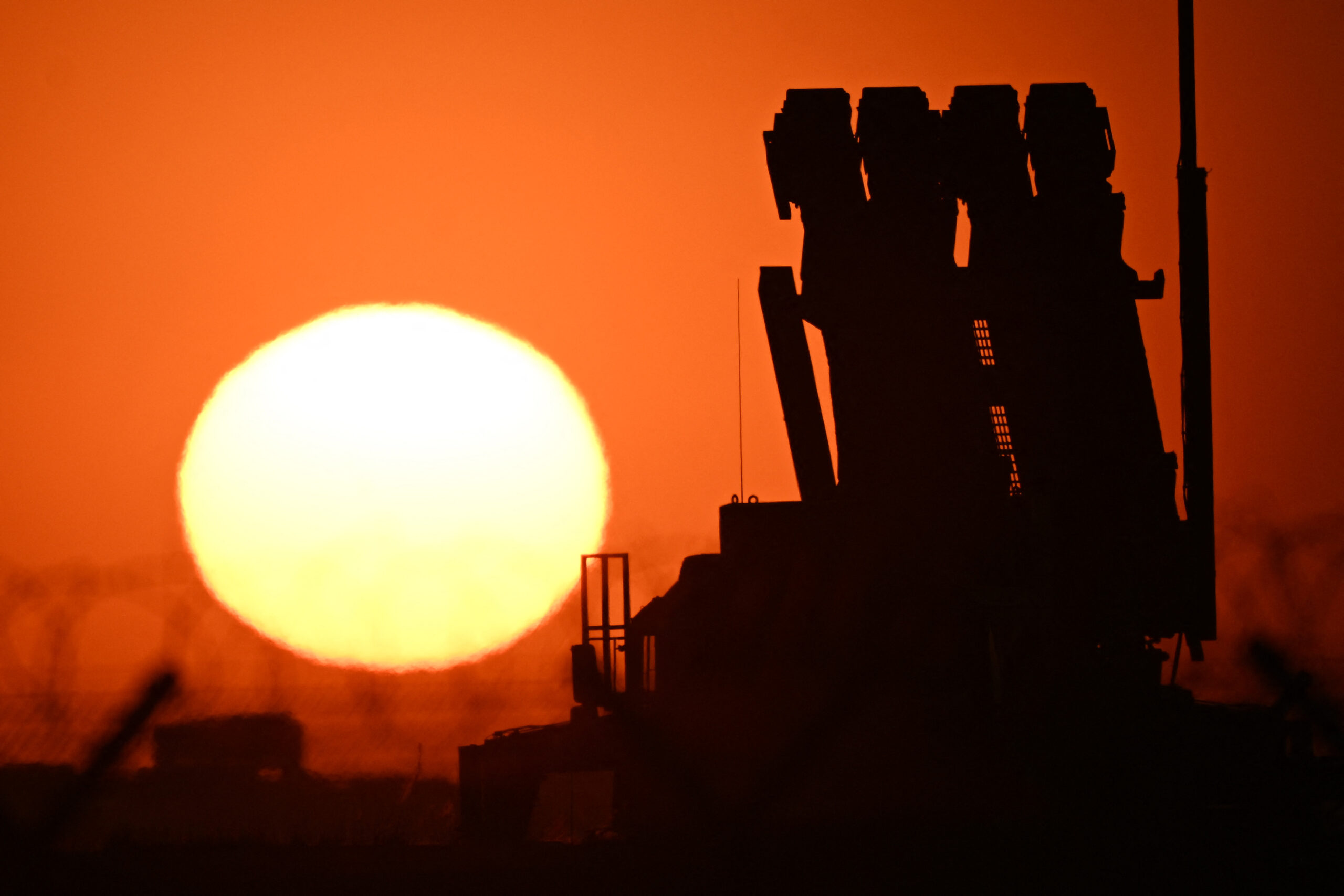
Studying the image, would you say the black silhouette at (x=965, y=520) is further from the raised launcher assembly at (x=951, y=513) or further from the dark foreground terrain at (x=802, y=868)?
the dark foreground terrain at (x=802, y=868)

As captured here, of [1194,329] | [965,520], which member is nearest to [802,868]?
[965,520]

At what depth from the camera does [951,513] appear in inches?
594

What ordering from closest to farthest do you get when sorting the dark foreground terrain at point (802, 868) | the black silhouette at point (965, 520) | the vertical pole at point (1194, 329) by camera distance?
the dark foreground terrain at point (802, 868)
the black silhouette at point (965, 520)
the vertical pole at point (1194, 329)

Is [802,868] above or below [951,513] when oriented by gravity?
below

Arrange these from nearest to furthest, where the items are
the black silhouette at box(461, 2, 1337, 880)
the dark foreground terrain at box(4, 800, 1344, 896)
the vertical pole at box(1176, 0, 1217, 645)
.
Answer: the dark foreground terrain at box(4, 800, 1344, 896) → the black silhouette at box(461, 2, 1337, 880) → the vertical pole at box(1176, 0, 1217, 645)

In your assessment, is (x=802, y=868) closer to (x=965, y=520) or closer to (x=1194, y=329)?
(x=965, y=520)

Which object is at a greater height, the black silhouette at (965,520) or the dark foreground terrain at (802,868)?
the black silhouette at (965,520)

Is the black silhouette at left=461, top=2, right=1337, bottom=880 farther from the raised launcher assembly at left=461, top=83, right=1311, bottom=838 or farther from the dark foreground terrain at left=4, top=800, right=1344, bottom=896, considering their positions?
the dark foreground terrain at left=4, top=800, right=1344, bottom=896

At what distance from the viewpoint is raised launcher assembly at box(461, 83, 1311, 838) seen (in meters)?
14.5

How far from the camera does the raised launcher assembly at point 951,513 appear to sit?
14.5m

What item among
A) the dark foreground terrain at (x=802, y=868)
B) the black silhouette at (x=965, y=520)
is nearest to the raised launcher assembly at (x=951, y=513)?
the black silhouette at (x=965, y=520)

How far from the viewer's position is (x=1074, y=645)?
14.2m

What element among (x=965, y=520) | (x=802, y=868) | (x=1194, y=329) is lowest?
(x=802, y=868)

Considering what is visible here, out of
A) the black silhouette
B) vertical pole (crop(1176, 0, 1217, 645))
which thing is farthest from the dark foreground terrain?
vertical pole (crop(1176, 0, 1217, 645))
